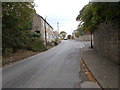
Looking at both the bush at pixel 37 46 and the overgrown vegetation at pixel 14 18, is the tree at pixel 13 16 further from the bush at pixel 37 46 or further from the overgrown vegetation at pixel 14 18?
the bush at pixel 37 46

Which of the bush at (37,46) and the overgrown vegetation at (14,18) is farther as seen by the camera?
the bush at (37,46)

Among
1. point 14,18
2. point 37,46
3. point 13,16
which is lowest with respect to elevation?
point 37,46

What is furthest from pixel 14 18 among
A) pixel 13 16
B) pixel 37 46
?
pixel 37 46

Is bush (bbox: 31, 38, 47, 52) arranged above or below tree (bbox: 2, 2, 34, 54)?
below

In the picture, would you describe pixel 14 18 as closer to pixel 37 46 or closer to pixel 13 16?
pixel 13 16

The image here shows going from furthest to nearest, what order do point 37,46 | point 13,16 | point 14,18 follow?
1. point 37,46
2. point 14,18
3. point 13,16

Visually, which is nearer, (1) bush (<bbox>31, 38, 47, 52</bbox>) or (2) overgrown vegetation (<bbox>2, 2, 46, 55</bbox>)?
(2) overgrown vegetation (<bbox>2, 2, 46, 55</bbox>)

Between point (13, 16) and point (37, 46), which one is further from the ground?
point (13, 16)

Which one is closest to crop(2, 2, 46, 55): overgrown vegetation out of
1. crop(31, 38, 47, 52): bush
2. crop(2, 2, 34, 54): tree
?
crop(2, 2, 34, 54): tree

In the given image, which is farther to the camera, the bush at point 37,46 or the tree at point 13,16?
the bush at point 37,46

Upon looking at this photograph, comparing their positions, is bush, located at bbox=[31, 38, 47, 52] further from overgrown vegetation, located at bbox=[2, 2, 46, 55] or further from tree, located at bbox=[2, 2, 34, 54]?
tree, located at bbox=[2, 2, 34, 54]

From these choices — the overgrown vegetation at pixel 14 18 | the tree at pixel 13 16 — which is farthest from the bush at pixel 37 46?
the tree at pixel 13 16

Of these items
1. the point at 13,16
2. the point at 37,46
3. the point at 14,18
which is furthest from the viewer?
the point at 37,46

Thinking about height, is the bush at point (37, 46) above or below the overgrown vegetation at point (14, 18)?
below
